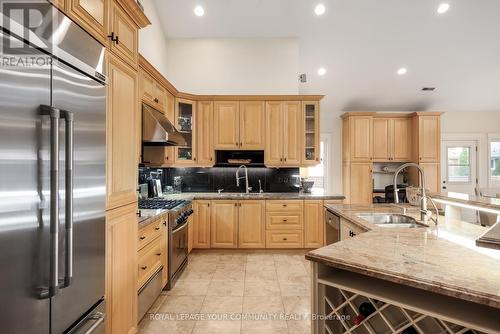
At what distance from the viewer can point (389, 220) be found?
2299mm

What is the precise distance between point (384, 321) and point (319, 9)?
166 inches

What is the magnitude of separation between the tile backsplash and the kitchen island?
2822 mm

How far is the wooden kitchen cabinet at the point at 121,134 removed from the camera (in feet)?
5.15

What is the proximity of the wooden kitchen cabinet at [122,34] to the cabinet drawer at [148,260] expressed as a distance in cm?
152

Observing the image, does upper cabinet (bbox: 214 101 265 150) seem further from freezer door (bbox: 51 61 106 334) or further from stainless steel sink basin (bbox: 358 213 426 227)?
freezer door (bbox: 51 61 106 334)

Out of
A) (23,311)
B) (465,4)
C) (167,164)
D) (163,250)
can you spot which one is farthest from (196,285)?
(465,4)

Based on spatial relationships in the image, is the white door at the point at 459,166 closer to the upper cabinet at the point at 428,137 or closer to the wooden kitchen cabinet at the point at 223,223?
the upper cabinet at the point at 428,137

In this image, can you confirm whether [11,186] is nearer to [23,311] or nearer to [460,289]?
[23,311]

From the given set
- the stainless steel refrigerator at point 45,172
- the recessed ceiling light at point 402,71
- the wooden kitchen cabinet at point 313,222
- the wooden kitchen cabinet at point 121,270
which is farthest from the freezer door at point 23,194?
the recessed ceiling light at point 402,71

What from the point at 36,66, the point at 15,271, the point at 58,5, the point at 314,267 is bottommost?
the point at 314,267

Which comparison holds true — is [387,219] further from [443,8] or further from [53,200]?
[443,8]

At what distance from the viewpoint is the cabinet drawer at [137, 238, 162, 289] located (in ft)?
7.04

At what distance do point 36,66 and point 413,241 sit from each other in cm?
204

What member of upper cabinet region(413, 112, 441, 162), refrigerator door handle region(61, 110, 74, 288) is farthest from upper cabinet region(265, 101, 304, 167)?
refrigerator door handle region(61, 110, 74, 288)
